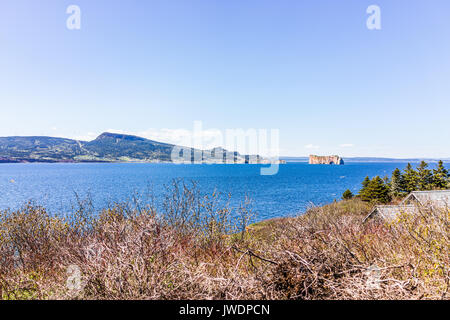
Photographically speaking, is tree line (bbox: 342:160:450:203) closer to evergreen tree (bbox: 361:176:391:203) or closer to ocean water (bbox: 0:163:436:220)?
evergreen tree (bbox: 361:176:391:203)

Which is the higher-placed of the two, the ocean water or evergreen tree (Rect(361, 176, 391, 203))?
evergreen tree (Rect(361, 176, 391, 203))

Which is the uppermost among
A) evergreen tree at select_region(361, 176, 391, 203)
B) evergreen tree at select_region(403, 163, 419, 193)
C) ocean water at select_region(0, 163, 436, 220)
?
evergreen tree at select_region(403, 163, 419, 193)

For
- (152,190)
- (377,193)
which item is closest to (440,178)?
(377,193)

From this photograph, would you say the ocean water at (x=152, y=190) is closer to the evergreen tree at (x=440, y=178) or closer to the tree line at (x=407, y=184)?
the tree line at (x=407, y=184)

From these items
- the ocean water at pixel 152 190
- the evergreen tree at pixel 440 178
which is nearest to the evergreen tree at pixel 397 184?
the evergreen tree at pixel 440 178

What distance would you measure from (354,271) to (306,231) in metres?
1.23

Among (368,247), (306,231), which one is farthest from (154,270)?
(368,247)

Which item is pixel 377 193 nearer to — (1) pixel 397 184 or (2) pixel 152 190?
(1) pixel 397 184

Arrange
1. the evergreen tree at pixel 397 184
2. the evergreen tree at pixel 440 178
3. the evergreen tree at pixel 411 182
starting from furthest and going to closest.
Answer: the evergreen tree at pixel 397 184
the evergreen tree at pixel 411 182
the evergreen tree at pixel 440 178

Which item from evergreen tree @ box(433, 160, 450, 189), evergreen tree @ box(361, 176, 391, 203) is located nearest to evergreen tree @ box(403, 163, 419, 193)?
evergreen tree @ box(433, 160, 450, 189)

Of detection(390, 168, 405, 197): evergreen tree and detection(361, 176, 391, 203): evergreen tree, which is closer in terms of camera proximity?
detection(361, 176, 391, 203): evergreen tree

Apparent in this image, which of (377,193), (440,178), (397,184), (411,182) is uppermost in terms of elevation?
(440,178)

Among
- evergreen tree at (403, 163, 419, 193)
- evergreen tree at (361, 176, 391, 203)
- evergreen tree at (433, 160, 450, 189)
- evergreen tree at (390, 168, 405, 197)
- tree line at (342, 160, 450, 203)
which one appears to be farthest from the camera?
evergreen tree at (390, 168, 405, 197)
